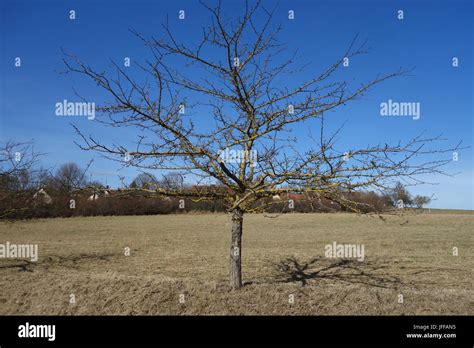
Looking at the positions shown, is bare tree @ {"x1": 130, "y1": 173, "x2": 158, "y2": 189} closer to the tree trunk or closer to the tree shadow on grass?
the tree trunk

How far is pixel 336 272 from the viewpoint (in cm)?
1134

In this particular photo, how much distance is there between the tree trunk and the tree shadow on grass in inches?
93.2

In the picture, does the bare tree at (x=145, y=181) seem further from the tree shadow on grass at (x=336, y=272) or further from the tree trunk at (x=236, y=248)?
the tree shadow on grass at (x=336, y=272)

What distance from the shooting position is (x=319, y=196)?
575 cm

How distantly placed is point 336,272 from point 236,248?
612cm

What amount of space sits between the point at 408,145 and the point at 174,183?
3792 millimetres

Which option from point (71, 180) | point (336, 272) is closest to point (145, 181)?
point (71, 180)

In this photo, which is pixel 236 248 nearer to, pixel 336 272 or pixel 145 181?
pixel 145 181

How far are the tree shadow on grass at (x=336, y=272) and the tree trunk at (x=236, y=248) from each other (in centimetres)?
237

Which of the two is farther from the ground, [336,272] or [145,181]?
[145,181]

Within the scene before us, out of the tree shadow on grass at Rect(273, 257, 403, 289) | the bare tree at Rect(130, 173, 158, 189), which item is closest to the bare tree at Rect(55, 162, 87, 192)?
the bare tree at Rect(130, 173, 158, 189)

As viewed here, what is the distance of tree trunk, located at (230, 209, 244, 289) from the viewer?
630 centimetres
